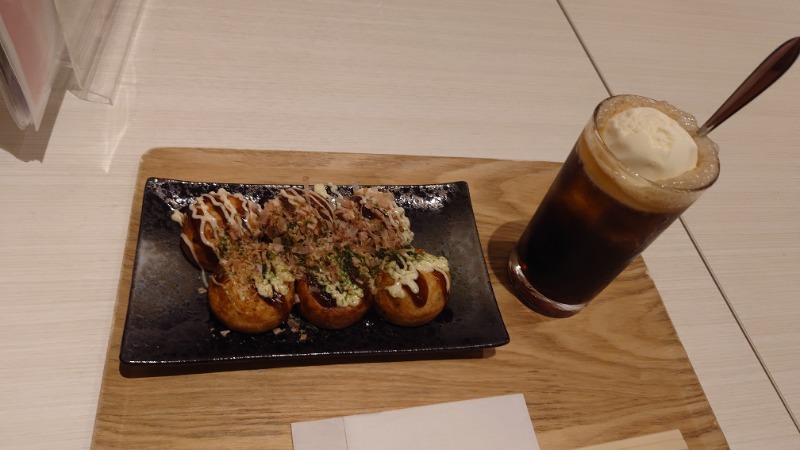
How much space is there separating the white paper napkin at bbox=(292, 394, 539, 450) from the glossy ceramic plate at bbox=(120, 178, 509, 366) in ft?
0.34

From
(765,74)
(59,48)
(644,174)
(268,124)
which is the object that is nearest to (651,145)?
(644,174)

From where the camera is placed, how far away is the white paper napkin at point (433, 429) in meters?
0.91

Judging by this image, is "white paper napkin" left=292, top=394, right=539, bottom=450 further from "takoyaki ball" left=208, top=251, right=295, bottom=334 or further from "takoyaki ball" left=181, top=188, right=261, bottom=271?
"takoyaki ball" left=181, top=188, right=261, bottom=271

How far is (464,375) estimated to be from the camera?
104cm

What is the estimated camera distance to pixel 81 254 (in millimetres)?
1067

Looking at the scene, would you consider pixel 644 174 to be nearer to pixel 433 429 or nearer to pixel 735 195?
pixel 433 429

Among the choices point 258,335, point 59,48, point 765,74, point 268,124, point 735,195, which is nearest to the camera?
point 765,74

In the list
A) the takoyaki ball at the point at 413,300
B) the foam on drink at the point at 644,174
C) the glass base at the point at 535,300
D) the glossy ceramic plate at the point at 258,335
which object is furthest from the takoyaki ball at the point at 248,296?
the foam on drink at the point at 644,174

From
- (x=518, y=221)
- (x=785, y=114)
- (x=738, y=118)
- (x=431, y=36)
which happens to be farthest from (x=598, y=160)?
(x=785, y=114)

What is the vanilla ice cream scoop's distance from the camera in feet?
3.04

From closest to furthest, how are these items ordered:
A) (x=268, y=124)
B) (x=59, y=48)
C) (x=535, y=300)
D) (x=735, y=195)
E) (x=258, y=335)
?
(x=258, y=335) < (x=535, y=300) < (x=59, y=48) < (x=268, y=124) < (x=735, y=195)

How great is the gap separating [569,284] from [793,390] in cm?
58

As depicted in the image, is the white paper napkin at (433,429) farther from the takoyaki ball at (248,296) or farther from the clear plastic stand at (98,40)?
the clear plastic stand at (98,40)

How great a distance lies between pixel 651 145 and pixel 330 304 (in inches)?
23.1
